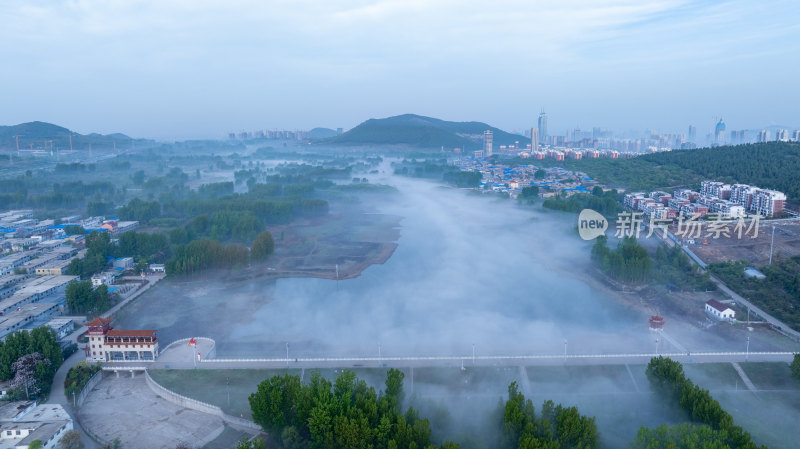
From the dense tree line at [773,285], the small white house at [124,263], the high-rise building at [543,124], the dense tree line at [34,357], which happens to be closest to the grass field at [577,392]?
the dense tree line at [34,357]

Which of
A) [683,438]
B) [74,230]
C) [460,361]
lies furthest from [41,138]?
[683,438]

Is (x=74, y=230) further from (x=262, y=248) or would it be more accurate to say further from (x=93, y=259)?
(x=262, y=248)

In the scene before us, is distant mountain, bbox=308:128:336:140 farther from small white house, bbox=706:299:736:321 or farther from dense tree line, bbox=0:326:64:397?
small white house, bbox=706:299:736:321

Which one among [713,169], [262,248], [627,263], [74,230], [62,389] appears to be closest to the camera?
[62,389]

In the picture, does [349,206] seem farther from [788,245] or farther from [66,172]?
[66,172]

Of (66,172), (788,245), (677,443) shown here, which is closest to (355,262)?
(677,443)

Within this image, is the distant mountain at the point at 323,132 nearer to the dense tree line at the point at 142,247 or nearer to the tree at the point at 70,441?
the dense tree line at the point at 142,247
